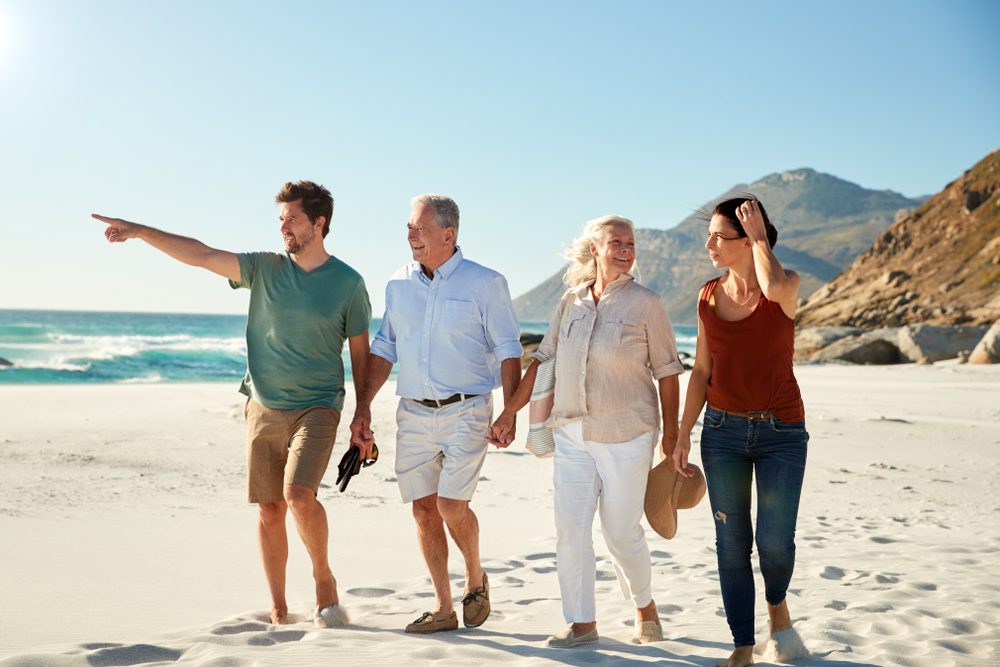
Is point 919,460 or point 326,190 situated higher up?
point 326,190

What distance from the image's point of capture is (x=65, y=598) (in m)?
4.94

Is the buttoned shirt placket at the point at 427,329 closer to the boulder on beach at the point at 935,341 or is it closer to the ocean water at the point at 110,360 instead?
the boulder on beach at the point at 935,341

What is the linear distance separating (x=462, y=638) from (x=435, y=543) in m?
0.50

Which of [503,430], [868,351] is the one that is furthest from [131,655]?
[868,351]

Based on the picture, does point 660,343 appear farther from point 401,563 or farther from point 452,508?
point 401,563

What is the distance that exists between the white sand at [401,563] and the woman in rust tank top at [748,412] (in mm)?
379

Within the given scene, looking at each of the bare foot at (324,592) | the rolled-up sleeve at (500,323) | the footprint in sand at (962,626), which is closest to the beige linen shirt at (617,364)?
the rolled-up sleeve at (500,323)

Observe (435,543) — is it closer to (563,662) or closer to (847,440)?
(563,662)

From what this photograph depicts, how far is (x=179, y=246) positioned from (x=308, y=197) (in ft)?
2.30

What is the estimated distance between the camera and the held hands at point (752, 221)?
3.64 metres

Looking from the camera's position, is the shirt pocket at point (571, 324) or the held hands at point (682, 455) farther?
the shirt pocket at point (571, 324)

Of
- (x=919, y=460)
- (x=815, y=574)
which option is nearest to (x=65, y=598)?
(x=815, y=574)

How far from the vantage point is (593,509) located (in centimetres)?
425

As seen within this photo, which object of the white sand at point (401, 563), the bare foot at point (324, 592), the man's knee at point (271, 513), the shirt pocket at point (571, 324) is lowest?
the white sand at point (401, 563)
